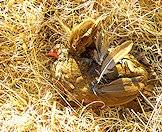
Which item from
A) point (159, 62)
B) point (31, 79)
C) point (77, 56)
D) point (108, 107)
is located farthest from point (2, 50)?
point (159, 62)

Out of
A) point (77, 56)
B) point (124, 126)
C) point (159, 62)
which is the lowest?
point (124, 126)

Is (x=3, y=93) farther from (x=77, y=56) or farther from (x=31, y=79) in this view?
(x=77, y=56)

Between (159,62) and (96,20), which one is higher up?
(96,20)

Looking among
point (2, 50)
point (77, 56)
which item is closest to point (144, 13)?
point (77, 56)

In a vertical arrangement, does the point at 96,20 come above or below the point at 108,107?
above

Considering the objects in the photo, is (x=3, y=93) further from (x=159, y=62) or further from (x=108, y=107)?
(x=159, y=62)

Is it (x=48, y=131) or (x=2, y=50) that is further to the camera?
(x=2, y=50)
